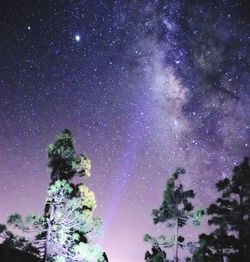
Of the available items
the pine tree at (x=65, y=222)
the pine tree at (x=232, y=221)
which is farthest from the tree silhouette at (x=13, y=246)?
the pine tree at (x=232, y=221)

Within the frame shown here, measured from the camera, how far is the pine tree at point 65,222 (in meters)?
17.6

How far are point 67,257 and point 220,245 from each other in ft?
30.7

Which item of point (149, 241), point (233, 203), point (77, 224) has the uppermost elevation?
point (233, 203)

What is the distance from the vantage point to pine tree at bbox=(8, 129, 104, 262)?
57.8ft

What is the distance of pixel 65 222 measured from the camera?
59.5 feet

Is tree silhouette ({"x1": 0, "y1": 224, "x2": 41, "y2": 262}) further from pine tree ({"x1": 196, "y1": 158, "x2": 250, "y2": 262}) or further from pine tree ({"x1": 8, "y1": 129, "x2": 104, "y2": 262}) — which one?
pine tree ({"x1": 196, "y1": 158, "x2": 250, "y2": 262})

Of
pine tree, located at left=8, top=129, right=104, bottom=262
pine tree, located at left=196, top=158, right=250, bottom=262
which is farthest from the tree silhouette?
pine tree, located at left=196, top=158, right=250, bottom=262

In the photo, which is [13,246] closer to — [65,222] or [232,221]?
[65,222]

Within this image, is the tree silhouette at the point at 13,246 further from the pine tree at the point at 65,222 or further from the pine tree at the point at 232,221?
the pine tree at the point at 232,221

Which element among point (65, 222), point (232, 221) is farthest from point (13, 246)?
point (232, 221)

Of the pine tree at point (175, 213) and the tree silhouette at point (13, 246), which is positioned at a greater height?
the pine tree at point (175, 213)

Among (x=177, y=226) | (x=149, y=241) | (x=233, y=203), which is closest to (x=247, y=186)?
(x=233, y=203)

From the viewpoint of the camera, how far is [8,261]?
18547mm

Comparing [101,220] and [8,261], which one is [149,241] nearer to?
[101,220]
